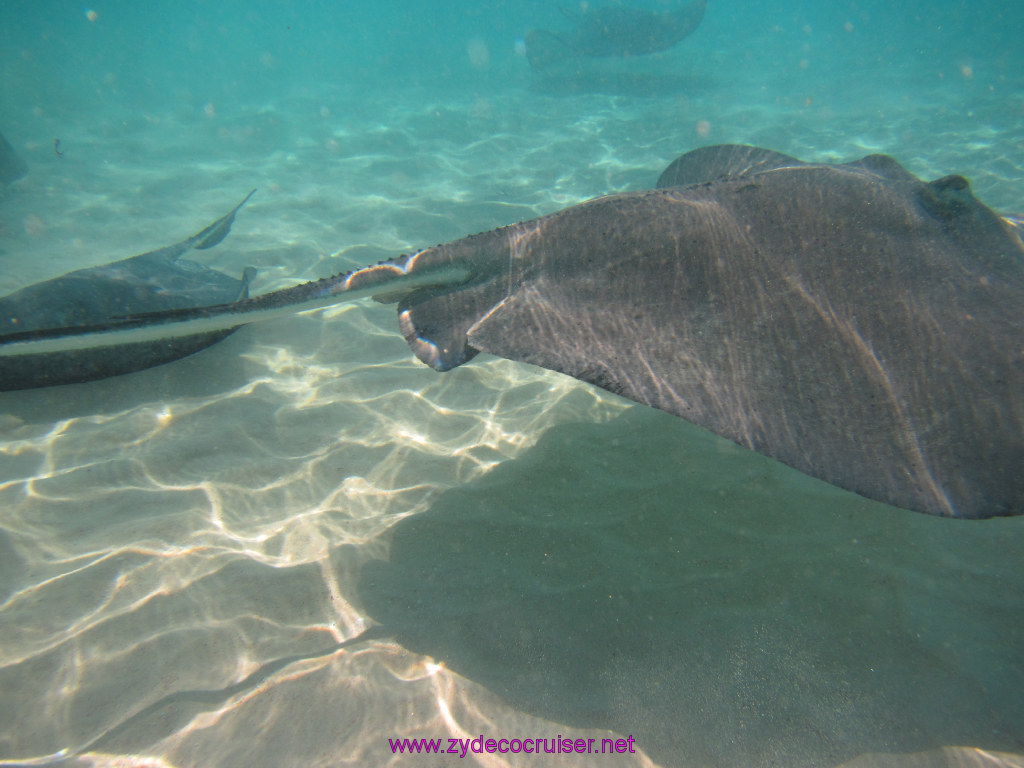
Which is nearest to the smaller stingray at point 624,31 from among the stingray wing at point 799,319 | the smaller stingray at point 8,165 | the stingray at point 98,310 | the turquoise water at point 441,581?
the smaller stingray at point 8,165

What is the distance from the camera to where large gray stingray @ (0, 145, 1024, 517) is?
2.09 meters

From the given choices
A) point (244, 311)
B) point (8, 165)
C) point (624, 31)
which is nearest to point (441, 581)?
point (244, 311)

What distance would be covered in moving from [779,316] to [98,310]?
637 cm

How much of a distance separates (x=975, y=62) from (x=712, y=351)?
41.5m

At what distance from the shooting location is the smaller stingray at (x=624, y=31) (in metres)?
20.6

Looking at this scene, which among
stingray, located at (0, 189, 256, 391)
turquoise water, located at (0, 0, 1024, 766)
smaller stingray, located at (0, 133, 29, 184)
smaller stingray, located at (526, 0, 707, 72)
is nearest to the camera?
turquoise water, located at (0, 0, 1024, 766)

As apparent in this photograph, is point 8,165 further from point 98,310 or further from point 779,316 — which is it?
point 779,316

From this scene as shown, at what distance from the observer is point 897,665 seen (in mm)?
2787

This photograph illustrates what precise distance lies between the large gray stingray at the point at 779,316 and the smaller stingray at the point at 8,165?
723 inches

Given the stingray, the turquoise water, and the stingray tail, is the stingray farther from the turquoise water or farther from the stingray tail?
the stingray tail

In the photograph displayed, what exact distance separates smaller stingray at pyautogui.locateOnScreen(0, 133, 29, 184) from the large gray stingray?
18.4 meters

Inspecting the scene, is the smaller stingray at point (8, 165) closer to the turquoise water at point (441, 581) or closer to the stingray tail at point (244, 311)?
the turquoise water at point (441, 581)

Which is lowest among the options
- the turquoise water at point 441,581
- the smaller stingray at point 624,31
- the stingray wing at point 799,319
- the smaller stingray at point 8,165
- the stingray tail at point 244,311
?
the turquoise water at point 441,581

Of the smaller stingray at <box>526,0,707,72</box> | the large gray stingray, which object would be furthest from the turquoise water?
the smaller stingray at <box>526,0,707,72</box>
